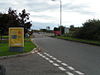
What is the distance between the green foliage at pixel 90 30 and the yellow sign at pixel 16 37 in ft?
65.6

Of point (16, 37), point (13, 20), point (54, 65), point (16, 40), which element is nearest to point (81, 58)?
point (54, 65)

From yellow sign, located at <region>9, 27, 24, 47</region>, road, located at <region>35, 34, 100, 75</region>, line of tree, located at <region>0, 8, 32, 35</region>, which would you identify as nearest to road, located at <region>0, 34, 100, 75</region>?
road, located at <region>35, 34, 100, 75</region>

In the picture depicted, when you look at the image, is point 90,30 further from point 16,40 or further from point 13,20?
point 16,40

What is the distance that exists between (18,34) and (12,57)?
3.71m

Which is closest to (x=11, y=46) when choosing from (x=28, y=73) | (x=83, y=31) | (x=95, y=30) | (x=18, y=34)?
(x=18, y=34)

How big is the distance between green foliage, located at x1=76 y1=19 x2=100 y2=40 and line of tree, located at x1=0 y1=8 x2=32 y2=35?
31.7 ft

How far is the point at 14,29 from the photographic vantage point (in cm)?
1806

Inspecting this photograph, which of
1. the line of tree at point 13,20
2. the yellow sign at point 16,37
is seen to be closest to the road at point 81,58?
the yellow sign at point 16,37

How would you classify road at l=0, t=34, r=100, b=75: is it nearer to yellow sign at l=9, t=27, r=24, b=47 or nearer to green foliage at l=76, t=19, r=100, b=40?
yellow sign at l=9, t=27, r=24, b=47

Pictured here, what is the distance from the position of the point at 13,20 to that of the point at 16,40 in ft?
62.0

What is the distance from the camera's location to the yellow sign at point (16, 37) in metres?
17.8

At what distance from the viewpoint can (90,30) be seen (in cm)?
3862

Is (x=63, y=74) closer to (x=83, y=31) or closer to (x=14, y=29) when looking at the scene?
(x=14, y=29)

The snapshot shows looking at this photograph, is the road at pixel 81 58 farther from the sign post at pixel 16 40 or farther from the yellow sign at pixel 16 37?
the yellow sign at pixel 16 37
